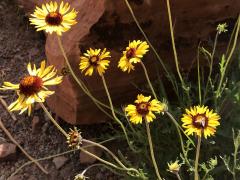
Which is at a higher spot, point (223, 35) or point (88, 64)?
point (223, 35)

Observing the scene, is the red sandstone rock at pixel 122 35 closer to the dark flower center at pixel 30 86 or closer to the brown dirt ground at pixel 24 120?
the brown dirt ground at pixel 24 120

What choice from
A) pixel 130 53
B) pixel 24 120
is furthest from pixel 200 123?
pixel 24 120

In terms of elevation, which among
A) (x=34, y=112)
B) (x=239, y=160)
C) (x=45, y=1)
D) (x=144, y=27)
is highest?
(x=45, y=1)

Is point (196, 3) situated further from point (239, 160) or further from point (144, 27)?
point (239, 160)

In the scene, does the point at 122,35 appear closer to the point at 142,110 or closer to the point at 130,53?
the point at 130,53

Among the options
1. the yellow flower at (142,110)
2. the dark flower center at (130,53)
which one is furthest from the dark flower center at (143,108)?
the dark flower center at (130,53)

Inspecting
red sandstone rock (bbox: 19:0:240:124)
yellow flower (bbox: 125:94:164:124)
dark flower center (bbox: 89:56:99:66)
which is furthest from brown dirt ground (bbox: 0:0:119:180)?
yellow flower (bbox: 125:94:164:124)

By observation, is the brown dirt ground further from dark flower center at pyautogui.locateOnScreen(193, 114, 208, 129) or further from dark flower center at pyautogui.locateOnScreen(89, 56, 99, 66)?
dark flower center at pyautogui.locateOnScreen(193, 114, 208, 129)

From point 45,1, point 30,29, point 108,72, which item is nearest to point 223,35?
point 108,72
